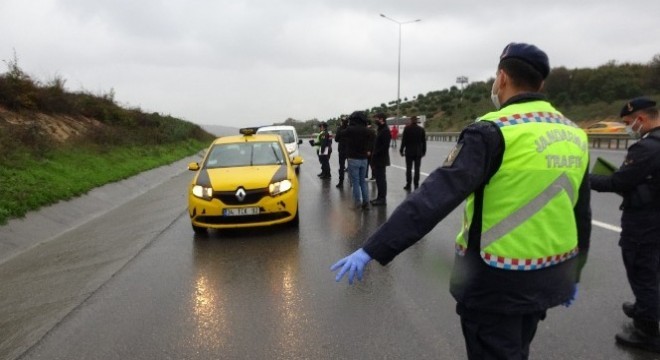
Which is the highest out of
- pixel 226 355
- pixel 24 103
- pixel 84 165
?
pixel 24 103

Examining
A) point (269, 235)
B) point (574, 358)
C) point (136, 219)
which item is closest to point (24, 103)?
point (136, 219)

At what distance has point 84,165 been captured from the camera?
1445 centimetres

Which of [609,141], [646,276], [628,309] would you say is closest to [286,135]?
[628,309]

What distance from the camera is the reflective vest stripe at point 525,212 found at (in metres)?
2.00

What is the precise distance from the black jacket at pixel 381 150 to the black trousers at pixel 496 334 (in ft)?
26.3

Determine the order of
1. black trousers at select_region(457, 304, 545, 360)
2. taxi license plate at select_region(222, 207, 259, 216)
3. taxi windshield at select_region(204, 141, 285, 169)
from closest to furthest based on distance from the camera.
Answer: black trousers at select_region(457, 304, 545, 360) → taxi license plate at select_region(222, 207, 259, 216) → taxi windshield at select_region(204, 141, 285, 169)

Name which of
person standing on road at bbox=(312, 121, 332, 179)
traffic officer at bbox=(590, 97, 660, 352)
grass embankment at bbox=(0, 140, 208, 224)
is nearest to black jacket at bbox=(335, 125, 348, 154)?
person standing on road at bbox=(312, 121, 332, 179)

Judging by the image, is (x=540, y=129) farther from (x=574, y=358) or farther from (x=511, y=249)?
(x=574, y=358)

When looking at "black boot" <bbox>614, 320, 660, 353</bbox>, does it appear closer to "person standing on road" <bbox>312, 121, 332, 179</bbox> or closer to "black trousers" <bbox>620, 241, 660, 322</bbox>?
"black trousers" <bbox>620, 241, 660, 322</bbox>

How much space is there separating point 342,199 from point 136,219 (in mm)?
4341

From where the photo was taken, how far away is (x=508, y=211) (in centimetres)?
201

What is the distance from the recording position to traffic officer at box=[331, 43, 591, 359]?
1.95 meters

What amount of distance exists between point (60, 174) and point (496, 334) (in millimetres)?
12458

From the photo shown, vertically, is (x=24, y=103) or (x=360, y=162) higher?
(x=24, y=103)
